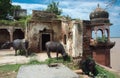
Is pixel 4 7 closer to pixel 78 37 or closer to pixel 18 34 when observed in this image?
pixel 18 34

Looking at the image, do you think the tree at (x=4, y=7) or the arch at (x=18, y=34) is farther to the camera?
the tree at (x=4, y=7)

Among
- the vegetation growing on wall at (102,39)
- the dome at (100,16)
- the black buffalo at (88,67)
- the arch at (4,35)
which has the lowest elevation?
the black buffalo at (88,67)

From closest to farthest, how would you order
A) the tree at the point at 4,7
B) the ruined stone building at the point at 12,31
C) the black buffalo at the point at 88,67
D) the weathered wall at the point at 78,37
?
the black buffalo at the point at 88,67
the weathered wall at the point at 78,37
the ruined stone building at the point at 12,31
the tree at the point at 4,7

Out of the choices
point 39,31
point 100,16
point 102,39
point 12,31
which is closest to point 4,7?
point 12,31

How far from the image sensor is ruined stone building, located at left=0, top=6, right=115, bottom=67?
17547 millimetres

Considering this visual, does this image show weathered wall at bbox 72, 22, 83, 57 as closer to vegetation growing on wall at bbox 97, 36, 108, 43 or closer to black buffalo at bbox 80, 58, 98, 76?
black buffalo at bbox 80, 58, 98, 76

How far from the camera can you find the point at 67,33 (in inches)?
779

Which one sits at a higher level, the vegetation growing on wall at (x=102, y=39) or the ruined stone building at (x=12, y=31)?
the ruined stone building at (x=12, y=31)

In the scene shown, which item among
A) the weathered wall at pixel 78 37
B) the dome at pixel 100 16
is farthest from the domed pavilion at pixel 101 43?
the weathered wall at pixel 78 37

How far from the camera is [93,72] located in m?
14.8

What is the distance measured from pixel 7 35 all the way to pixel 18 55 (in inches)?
384

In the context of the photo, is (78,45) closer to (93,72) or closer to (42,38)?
(93,72)

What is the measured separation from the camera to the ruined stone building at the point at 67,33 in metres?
17.5

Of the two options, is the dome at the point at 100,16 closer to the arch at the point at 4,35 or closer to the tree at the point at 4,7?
the arch at the point at 4,35
